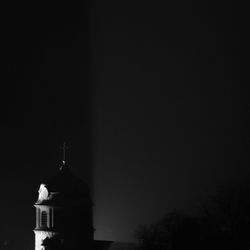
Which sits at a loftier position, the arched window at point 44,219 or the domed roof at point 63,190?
the domed roof at point 63,190

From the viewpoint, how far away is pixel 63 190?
141 feet

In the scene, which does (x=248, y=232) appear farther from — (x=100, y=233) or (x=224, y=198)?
(x=100, y=233)

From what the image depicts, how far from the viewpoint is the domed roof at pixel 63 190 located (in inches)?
1690

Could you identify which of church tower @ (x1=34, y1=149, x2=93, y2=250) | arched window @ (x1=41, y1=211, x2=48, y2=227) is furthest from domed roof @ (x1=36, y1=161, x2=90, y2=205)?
arched window @ (x1=41, y1=211, x2=48, y2=227)

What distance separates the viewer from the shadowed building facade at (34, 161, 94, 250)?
42.6 m

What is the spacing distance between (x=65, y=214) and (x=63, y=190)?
44.2 inches

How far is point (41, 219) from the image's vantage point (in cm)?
4309

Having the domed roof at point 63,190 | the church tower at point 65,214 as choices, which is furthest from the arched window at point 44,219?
the domed roof at point 63,190

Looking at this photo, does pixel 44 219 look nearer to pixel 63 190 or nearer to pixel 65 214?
pixel 65 214

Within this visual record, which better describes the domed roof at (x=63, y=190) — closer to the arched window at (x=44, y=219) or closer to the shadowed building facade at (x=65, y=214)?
the shadowed building facade at (x=65, y=214)

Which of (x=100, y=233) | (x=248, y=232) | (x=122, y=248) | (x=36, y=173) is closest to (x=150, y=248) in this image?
(x=248, y=232)

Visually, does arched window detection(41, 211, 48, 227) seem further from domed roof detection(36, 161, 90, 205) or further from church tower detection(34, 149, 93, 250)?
domed roof detection(36, 161, 90, 205)

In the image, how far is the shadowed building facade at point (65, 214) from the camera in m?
42.6

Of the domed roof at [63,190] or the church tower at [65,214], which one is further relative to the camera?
the domed roof at [63,190]
